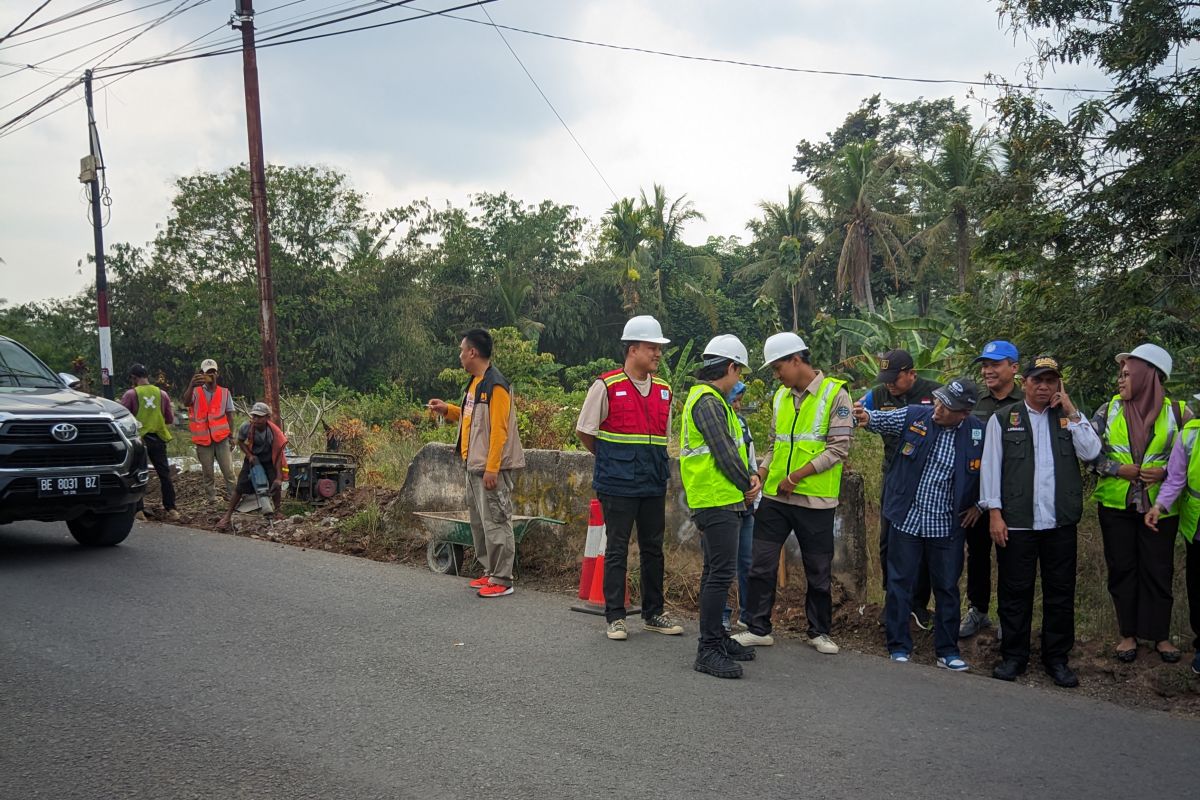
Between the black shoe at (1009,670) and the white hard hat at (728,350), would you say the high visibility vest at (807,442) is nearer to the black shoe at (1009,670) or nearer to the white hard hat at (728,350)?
the white hard hat at (728,350)

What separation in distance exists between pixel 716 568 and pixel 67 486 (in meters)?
5.97

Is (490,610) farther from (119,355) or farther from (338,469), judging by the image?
(119,355)

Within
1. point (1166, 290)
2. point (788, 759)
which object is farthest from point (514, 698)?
point (1166, 290)

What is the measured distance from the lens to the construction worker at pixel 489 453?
7.39 meters

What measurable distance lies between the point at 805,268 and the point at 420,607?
1635 inches

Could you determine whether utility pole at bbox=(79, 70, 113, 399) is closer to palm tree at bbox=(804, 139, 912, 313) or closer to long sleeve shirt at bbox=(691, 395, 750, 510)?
long sleeve shirt at bbox=(691, 395, 750, 510)

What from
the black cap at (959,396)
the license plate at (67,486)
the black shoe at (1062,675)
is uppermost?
the black cap at (959,396)

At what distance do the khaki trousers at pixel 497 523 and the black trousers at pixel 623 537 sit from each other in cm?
137

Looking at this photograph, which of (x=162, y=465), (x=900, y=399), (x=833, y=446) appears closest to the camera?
(x=833, y=446)

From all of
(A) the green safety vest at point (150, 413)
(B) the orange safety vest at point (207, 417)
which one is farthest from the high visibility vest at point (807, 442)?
(A) the green safety vest at point (150, 413)

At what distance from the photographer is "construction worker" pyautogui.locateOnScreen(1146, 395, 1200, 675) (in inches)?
216

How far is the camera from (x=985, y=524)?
6215mm

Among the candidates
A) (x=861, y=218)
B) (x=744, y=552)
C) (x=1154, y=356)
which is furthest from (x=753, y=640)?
(x=861, y=218)

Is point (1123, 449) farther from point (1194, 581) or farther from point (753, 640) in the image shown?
point (753, 640)
